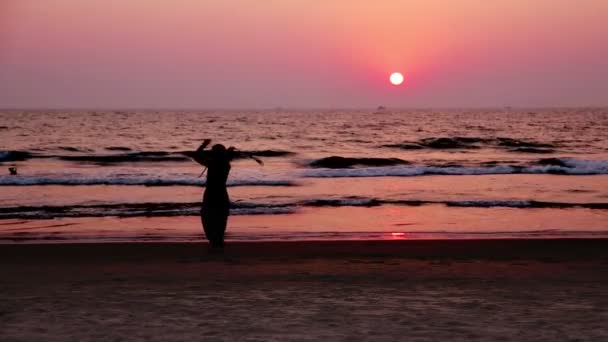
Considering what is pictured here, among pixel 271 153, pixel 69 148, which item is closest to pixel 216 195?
pixel 271 153

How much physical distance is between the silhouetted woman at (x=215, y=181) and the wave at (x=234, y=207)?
6674 millimetres

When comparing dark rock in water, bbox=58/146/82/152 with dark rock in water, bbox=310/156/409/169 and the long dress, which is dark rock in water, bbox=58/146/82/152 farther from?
the long dress

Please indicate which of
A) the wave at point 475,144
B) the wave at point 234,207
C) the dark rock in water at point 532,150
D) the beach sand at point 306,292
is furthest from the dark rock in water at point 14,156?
the beach sand at point 306,292

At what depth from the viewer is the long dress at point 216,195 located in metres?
11.2

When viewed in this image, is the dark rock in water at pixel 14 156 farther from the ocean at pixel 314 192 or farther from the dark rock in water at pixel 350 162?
the dark rock in water at pixel 350 162

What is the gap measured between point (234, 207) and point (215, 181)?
8367 millimetres

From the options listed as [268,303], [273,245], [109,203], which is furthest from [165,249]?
[109,203]

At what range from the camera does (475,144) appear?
5206cm

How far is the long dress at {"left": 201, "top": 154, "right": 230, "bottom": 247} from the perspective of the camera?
441 inches

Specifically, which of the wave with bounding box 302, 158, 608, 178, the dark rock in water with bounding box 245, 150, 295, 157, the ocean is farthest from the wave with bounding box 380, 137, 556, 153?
the wave with bounding box 302, 158, 608, 178

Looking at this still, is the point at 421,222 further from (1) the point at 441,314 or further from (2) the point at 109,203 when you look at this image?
(1) the point at 441,314

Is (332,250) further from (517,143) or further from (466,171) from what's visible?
(517,143)

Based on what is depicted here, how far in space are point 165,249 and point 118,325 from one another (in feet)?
18.4

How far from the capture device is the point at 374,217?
58.0 feet
